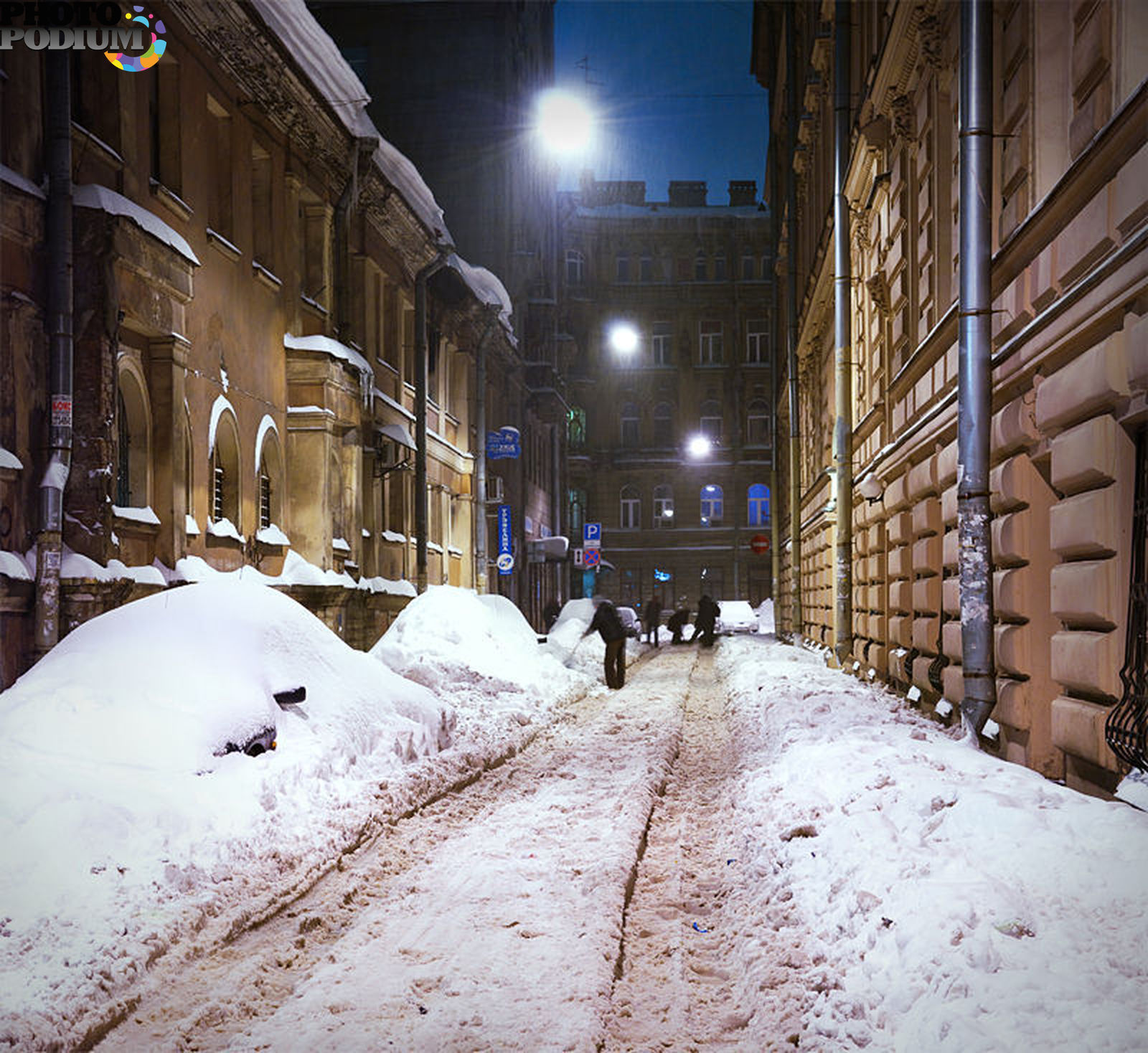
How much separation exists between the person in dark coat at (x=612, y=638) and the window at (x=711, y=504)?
1626 inches

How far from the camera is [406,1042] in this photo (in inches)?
157

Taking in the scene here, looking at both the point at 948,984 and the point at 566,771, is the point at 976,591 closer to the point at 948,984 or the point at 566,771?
the point at 566,771

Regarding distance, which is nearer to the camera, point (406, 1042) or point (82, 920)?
point (406, 1042)

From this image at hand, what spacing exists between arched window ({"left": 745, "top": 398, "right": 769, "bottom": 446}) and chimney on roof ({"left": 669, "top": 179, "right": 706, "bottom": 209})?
1269cm

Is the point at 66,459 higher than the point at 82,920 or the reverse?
higher

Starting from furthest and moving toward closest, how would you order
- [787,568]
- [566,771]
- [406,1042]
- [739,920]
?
[787,568], [566,771], [739,920], [406,1042]

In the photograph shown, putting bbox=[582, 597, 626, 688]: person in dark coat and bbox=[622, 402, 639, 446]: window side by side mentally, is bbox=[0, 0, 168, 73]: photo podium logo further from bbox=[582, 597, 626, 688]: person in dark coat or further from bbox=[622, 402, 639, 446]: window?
bbox=[622, 402, 639, 446]: window

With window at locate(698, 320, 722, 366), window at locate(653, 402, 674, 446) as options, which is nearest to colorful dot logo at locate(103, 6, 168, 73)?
window at locate(653, 402, 674, 446)

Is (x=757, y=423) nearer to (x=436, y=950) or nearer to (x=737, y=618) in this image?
(x=737, y=618)

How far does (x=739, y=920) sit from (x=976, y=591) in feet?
15.8

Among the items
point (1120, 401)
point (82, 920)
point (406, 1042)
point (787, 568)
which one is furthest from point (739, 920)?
point (787, 568)

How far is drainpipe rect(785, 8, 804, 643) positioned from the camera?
30.7 metres

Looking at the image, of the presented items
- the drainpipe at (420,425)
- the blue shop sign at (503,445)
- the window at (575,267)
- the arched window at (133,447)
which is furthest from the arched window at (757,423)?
the arched window at (133,447)

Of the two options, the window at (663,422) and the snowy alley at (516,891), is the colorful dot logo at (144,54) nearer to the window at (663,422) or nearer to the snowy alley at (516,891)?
the snowy alley at (516,891)
